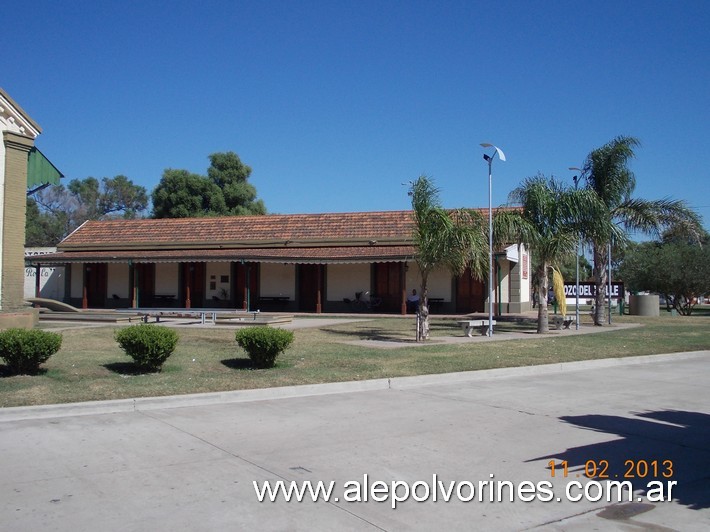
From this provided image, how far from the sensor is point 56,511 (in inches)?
217

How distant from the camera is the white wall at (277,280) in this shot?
A: 3581cm

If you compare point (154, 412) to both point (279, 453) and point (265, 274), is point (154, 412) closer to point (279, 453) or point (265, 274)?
point (279, 453)

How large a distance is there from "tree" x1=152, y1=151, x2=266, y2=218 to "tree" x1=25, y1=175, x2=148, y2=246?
34.5ft

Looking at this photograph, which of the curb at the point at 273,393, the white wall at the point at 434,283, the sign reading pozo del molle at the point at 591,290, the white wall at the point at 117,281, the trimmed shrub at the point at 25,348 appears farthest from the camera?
the sign reading pozo del molle at the point at 591,290

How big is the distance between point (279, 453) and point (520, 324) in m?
22.1

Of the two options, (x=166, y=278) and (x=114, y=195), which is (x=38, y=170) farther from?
(x=114, y=195)

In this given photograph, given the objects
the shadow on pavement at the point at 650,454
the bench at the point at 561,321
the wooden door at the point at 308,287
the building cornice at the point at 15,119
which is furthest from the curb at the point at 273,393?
the wooden door at the point at 308,287

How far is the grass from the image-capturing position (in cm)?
1086

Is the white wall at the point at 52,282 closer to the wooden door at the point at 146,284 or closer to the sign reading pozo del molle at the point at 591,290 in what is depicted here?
the wooden door at the point at 146,284

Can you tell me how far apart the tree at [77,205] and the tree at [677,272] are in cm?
4953

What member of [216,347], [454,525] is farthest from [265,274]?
[454,525]

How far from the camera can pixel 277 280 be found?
3612cm

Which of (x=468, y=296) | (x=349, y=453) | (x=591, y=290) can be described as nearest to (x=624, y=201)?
(x=468, y=296)

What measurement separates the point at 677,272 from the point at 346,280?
21.7 m
